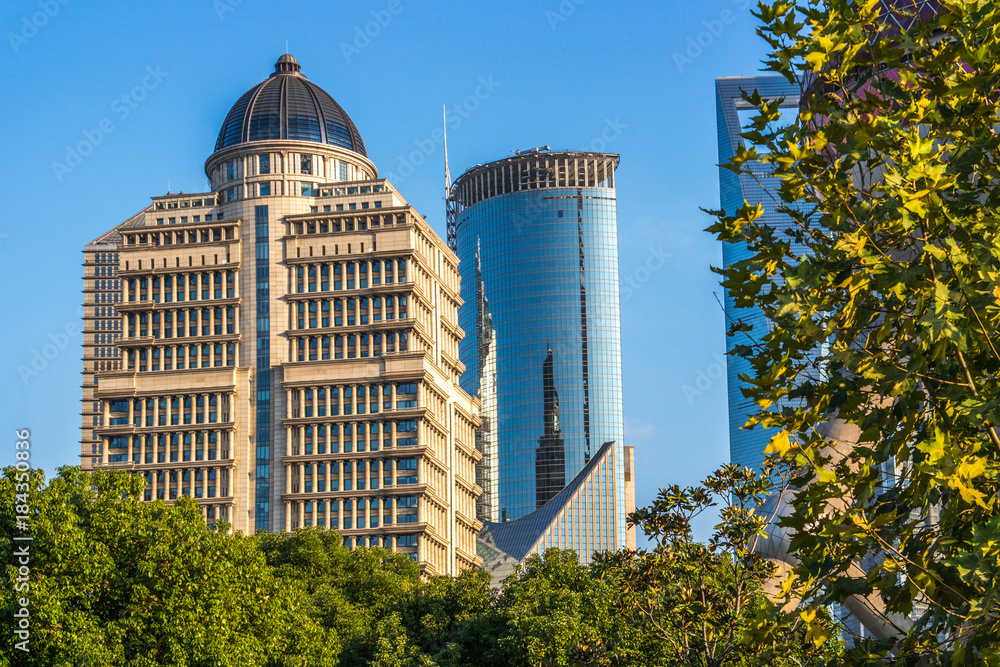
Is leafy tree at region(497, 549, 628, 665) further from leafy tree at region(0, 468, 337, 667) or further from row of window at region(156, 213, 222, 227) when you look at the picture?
row of window at region(156, 213, 222, 227)

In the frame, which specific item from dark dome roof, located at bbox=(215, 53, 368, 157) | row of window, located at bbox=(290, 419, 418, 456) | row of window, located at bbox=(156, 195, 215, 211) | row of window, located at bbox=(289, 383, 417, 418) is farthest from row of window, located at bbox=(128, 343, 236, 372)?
dark dome roof, located at bbox=(215, 53, 368, 157)

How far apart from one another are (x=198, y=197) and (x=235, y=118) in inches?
402

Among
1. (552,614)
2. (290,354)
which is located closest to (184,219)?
(290,354)

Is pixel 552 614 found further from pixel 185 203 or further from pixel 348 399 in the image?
pixel 185 203

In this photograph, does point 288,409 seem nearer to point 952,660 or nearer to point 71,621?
point 71,621

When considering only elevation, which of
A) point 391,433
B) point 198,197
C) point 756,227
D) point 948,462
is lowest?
point 948,462

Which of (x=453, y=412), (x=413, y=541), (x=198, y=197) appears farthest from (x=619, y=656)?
(x=198, y=197)

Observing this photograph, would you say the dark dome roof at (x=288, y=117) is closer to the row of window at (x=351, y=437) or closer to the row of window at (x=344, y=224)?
the row of window at (x=344, y=224)

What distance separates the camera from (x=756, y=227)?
49.2ft

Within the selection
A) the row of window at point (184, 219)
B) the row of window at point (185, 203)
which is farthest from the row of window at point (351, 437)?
the row of window at point (185, 203)

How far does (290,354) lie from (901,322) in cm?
12092

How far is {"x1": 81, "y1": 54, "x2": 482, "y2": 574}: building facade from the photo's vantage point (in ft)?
416

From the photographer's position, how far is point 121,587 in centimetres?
3938

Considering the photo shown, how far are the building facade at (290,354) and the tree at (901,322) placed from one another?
361 ft
